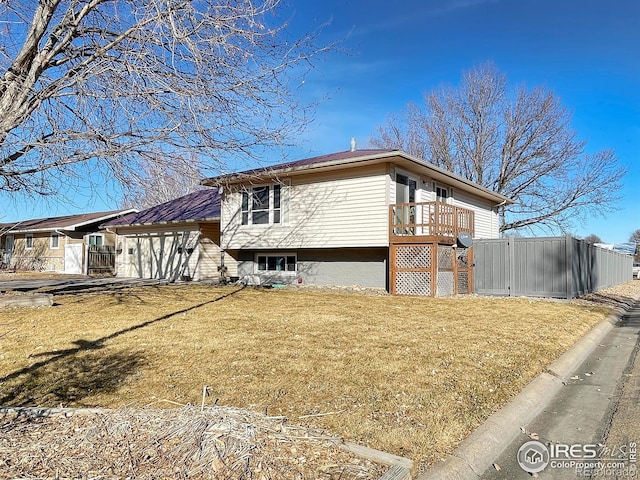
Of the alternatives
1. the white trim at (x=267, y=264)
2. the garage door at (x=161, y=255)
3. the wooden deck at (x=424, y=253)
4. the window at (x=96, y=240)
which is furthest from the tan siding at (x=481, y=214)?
the window at (x=96, y=240)

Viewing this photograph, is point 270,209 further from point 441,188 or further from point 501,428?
point 501,428

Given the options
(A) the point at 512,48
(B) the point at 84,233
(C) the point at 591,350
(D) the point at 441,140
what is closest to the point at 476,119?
(D) the point at 441,140

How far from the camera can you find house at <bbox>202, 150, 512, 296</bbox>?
13.4 meters

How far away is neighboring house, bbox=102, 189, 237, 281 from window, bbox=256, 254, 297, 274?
1.42 m

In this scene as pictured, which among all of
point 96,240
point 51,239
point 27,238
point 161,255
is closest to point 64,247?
point 96,240

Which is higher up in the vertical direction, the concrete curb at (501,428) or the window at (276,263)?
the window at (276,263)

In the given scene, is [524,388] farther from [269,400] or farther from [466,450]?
Answer: [269,400]

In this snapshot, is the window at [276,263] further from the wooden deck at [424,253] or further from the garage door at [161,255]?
the wooden deck at [424,253]

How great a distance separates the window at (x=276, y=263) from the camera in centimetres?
1661

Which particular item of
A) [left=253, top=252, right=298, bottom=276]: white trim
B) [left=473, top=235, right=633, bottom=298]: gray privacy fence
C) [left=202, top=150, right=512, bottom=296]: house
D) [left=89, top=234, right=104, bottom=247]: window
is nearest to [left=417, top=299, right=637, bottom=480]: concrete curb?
[left=202, top=150, right=512, bottom=296]: house

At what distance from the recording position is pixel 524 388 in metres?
4.49

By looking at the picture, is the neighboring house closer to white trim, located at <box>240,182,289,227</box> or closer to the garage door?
the garage door

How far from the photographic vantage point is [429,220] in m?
13.3

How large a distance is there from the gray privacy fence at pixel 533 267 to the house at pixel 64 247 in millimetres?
17924
